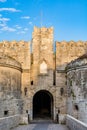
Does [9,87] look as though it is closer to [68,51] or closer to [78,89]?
[78,89]

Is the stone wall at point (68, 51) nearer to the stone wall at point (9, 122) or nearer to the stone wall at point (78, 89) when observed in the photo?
the stone wall at point (78, 89)

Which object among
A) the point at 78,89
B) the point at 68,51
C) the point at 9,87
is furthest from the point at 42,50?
the point at 78,89

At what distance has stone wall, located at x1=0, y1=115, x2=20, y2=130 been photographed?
17337 millimetres

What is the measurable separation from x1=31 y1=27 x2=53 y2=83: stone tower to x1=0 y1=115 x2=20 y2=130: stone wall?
4.28m

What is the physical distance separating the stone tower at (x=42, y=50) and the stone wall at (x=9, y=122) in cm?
428

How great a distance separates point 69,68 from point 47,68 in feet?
8.43

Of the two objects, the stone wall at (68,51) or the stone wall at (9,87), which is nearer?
the stone wall at (9,87)

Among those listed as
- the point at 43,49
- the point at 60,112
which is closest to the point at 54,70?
the point at 43,49

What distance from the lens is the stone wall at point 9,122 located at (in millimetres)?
17337

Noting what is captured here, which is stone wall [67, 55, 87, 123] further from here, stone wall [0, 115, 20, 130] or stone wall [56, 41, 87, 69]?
stone wall [0, 115, 20, 130]

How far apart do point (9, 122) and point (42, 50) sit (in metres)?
8.12

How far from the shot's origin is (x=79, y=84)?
20266 millimetres

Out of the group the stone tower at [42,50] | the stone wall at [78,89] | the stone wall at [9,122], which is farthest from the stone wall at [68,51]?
the stone wall at [9,122]

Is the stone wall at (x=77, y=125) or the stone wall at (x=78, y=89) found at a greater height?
the stone wall at (x=78, y=89)
